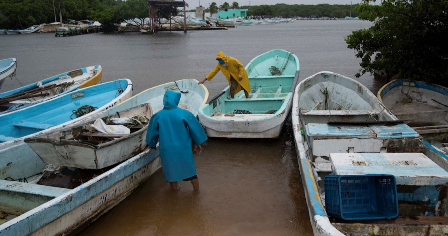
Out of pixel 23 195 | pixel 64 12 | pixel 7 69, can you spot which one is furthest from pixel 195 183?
pixel 64 12

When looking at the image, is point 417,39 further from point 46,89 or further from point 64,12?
point 64,12

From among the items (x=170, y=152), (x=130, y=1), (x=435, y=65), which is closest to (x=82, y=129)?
(x=170, y=152)

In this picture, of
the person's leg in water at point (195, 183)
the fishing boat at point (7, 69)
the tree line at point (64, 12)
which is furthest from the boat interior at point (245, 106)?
the tree line at point (64, 12)

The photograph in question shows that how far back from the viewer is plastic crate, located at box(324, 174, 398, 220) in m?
3.28

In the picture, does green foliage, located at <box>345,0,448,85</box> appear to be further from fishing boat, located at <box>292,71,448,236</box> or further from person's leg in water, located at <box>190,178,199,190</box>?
person's leg in water, located at <box>190,178,199,190</box>

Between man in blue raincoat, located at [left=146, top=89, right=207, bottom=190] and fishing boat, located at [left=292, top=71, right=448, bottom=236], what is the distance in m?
1.48

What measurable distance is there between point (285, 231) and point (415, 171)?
5.37 feet

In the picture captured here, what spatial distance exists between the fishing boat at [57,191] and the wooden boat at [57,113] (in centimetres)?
63

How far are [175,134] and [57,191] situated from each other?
1.54 meters

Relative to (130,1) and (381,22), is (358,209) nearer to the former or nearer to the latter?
(381,22)

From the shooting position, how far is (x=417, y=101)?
808 cm

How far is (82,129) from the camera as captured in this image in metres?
5.25

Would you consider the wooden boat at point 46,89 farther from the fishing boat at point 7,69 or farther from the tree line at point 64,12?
the tree line at point 64,12

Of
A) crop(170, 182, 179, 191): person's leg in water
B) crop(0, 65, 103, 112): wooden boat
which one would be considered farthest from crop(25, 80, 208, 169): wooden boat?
crop(0, 65, 103, 112): wooden boat
